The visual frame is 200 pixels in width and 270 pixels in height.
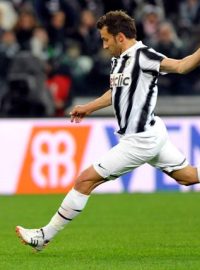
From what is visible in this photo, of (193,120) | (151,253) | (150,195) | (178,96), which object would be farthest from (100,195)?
(151,253)

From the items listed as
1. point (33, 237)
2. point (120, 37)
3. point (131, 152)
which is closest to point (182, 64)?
point (120, 37)

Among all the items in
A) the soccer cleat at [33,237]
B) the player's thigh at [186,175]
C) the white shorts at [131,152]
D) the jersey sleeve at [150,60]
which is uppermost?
the jersey sleeve at [150,60]

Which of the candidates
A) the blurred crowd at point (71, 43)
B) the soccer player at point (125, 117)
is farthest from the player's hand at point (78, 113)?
the blurred crowd at point (71, 43)

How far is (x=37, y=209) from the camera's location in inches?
555

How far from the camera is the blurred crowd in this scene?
18969 mm

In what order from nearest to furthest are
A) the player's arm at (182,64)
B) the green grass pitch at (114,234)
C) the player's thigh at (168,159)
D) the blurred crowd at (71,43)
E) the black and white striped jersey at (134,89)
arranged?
1. the player's arm at (182,64)
2. the green grass pitch at (114,234)
3. the black and white striped jersey at (134,89)
4. the player's thigh at (168,159)
5. the blurred crowd at (71,43)

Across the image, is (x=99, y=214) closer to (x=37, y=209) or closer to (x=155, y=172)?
(x=37, y=209)

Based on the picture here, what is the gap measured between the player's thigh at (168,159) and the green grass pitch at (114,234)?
752 millimetres

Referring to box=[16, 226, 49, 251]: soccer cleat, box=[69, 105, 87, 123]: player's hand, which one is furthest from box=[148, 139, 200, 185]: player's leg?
box=[16, 226, 49, 251]: soccer cleat

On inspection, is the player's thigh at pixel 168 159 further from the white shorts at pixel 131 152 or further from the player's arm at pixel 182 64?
the player's arm at pixel 182 64

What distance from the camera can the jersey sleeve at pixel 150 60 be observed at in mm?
8930

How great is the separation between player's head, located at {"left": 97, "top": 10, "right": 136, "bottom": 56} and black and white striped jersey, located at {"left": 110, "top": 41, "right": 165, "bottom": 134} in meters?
0.10

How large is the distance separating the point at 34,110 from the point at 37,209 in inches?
183

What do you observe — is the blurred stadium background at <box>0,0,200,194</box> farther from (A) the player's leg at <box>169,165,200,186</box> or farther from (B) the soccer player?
(B) the soccer player
